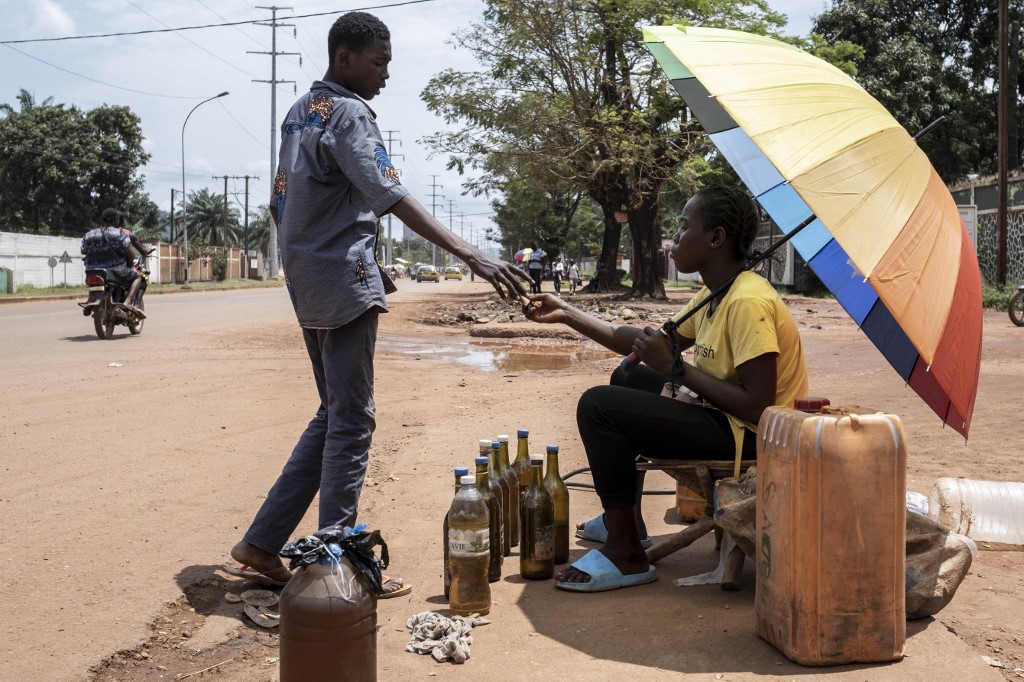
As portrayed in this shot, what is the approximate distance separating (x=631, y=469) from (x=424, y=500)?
5.50 ft

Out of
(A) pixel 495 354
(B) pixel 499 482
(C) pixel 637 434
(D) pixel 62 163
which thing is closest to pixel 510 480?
(B) pixel 499 482

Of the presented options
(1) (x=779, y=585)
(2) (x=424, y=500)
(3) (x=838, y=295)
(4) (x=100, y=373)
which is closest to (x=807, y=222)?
(3) (x=838, y=295)

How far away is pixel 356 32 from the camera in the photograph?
3.26m

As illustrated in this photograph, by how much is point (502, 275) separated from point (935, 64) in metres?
32.7

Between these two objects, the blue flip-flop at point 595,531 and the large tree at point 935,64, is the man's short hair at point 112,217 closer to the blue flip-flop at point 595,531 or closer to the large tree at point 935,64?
the blue flip-flop at point 595,531

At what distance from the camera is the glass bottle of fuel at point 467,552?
124 inches

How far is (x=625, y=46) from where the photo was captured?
2405 cm

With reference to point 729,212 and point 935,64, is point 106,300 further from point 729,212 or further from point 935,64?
point 935,64

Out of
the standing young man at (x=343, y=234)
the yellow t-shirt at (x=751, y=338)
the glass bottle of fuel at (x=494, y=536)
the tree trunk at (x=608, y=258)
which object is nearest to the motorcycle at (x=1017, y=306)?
the yellow t-shirt at (x=751, y=338)

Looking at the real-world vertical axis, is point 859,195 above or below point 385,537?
above

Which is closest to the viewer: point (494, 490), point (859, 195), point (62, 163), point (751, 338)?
point (859, 195)

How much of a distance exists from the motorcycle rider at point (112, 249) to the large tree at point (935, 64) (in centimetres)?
2501

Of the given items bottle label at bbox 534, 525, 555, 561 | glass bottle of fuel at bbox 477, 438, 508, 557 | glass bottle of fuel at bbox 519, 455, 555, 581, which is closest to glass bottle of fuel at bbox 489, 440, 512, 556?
glass bottle of fuel at bbox 477, 438, 508, 557

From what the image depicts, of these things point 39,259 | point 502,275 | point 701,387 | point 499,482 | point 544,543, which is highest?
point 39,259
